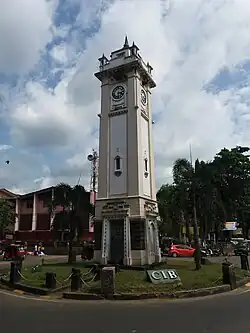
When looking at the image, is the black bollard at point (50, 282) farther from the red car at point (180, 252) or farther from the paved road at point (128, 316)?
the red car at point (180, 252)

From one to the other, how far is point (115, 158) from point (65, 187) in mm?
5230

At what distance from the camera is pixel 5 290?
15320 mm

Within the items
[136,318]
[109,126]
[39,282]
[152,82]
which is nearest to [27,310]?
[136,318]

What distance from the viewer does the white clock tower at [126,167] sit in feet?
83.6

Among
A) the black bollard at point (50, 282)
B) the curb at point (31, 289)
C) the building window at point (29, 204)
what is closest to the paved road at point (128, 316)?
the curb at point (31, 289)

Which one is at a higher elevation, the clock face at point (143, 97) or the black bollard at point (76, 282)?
the clock face at point (143, 97)

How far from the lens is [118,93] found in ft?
96.0

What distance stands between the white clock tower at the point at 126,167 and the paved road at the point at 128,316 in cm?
1313

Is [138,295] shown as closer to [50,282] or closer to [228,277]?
[50,282]

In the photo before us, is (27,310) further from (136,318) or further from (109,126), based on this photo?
(109,126)

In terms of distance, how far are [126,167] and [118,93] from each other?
6627 mm

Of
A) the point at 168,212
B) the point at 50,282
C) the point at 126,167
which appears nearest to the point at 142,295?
the point at 50,282

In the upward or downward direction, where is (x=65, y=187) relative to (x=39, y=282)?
upward

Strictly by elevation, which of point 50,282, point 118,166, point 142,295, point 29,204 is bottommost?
point 142,295
